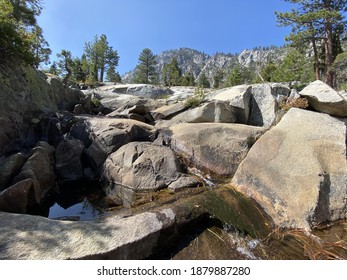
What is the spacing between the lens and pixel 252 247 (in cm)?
396

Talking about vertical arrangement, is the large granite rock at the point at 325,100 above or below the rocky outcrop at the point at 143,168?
above

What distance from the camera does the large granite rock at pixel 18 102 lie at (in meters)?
7.75

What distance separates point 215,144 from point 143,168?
245cm

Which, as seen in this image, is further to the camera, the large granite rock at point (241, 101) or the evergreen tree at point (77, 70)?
the evergreen tree at point (77, 70)

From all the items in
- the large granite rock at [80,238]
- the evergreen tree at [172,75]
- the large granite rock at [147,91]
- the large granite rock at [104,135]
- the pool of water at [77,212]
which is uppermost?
the evergreen tree at [172,75]

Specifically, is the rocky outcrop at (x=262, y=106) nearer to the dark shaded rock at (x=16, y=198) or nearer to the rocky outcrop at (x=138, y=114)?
the rocky outcrop at (x=138, y=114)

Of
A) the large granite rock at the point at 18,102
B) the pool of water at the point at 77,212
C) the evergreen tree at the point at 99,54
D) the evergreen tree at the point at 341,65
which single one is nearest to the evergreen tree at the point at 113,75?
the evergreen tree at the point at 99,54

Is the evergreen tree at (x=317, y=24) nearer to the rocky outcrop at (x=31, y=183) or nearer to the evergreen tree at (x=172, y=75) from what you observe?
the rocky outcrop at (x=31, y=183)

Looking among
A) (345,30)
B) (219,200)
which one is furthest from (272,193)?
(345,30)

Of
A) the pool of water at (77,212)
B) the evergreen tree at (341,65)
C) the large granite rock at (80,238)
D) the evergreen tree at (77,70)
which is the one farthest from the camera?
the evergreen tree at (77,70)

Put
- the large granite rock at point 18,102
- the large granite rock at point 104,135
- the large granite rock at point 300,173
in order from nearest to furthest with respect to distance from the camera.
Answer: the large granite rock at point 300,173 < the large granite rock at point 18,102 < the large granite rock at point 104,135

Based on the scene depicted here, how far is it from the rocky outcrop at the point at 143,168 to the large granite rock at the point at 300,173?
172 centimetres
